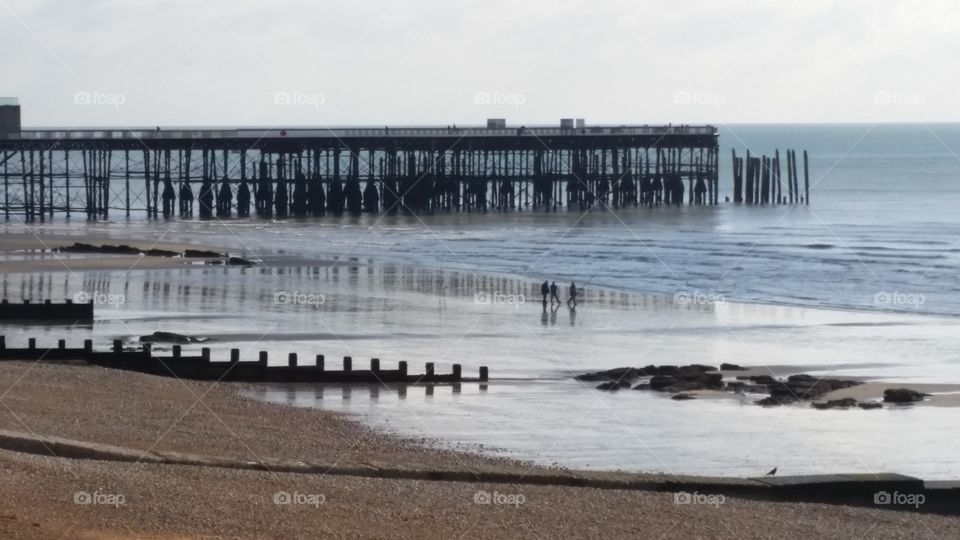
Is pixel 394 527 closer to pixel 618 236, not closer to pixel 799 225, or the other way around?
pixel 618 236

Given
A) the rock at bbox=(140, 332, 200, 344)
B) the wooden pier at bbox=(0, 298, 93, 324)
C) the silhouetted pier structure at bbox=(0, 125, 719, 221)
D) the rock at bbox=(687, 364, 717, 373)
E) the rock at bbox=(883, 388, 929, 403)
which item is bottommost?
the rock at bbox=(883, 388, 929, 403)

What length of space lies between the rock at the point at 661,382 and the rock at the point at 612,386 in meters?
0.41

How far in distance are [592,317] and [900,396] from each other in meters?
13.0

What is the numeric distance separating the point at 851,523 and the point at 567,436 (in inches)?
220

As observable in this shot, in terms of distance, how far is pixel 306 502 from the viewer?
47.5ft

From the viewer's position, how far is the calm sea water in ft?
67.5

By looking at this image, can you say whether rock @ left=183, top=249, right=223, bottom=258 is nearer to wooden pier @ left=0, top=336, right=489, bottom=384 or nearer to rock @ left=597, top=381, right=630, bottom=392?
wooden pier @ left=0, top=336, right=489, bottom=384

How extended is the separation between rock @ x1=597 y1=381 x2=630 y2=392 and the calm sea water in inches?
9.0

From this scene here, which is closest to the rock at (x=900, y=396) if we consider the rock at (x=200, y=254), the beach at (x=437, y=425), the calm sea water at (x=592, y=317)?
the beach at (x=437, y=425)

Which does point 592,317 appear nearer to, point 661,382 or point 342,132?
point 661,382

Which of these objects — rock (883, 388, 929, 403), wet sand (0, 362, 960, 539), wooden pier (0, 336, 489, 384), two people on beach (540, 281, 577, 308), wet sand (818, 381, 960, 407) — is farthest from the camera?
two people on beach (540, 281, 577, 308)

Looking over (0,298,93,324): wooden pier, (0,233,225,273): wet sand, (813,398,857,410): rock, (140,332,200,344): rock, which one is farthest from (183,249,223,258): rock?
(813,398,857,410): rock

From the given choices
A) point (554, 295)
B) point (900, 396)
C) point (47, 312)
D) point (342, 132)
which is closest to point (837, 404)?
point (900, 396)

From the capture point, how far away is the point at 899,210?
94875mm
